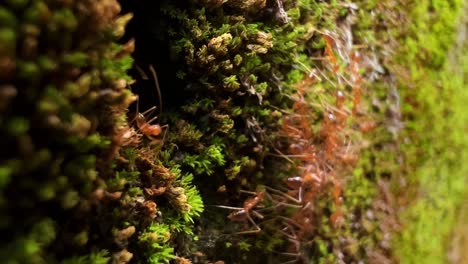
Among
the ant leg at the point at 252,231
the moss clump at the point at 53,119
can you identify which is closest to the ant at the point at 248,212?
the ant leg at the point at 252,231

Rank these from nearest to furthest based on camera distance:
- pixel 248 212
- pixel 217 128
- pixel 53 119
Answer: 1. pixel 53 119
2. pixel 217 128
3. pixel 248 212

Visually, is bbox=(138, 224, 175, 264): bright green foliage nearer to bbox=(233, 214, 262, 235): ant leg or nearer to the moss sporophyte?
the moss sporophyte

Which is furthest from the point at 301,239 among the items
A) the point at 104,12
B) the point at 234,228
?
the point at 104,12

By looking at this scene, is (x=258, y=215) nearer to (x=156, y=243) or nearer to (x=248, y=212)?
(x=248, y=212)

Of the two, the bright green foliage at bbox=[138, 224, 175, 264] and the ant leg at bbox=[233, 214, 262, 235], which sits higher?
the bright green foliage at bbox=[138, 224, 175, 264]

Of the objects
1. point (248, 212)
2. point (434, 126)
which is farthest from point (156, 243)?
point (434, 126)

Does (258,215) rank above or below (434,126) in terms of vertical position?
above

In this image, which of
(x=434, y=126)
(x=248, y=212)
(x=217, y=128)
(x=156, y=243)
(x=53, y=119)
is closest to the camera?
(x=53, y=119)

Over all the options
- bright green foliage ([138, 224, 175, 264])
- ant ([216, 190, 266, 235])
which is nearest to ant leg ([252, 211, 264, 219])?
ant ([216, 190, 266, 235])

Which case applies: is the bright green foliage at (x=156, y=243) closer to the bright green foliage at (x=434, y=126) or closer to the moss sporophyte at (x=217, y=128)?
the moss sporophyte at (x=217, y=128)

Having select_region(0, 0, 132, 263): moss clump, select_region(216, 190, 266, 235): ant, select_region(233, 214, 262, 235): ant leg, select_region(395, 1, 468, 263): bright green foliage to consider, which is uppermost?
select_region(0, 0, 132, 263): moss clump

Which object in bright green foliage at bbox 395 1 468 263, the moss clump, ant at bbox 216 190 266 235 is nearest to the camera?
the moss clump
